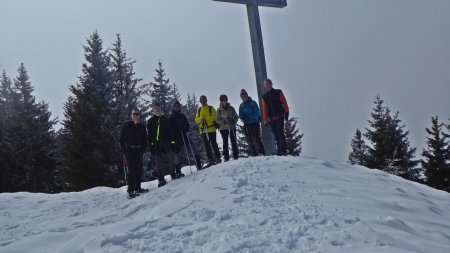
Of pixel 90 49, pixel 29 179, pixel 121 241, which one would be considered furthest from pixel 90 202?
pixel 29 179

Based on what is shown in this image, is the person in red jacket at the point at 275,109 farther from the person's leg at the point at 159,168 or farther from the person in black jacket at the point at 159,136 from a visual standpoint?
the person's leg at the point at 159,168

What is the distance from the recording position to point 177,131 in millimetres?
11711

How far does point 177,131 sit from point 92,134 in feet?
56.1

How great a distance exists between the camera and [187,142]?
41.2 ft

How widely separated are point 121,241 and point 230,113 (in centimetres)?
654

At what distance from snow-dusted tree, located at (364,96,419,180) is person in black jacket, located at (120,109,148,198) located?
2530 centimetres

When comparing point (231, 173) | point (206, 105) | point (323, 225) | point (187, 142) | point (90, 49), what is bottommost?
point (323, 225)

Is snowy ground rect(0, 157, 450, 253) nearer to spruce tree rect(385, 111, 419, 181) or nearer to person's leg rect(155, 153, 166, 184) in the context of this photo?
person's leg rect(155, 153, 166, 184)

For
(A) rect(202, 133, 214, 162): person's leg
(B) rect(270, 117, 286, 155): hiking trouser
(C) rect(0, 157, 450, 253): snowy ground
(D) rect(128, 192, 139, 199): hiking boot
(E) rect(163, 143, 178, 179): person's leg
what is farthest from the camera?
(A) rect(202, 133, 214, 162): person's leg

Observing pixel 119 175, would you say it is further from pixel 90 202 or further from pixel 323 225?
pixel 323 225

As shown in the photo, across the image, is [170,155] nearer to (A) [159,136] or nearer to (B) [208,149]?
(A) [159,136]

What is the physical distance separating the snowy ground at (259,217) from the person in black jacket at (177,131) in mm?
1313

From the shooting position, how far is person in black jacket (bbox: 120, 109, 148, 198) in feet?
35.2

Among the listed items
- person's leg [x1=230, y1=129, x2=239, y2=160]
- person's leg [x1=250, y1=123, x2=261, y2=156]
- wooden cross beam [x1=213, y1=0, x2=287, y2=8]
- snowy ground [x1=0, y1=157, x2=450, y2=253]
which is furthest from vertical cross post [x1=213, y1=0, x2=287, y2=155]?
snowy ground [x1=0, y1=157, x2=450, y2=253]
